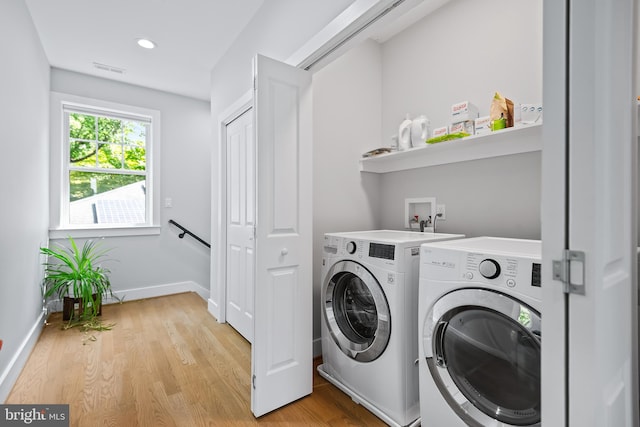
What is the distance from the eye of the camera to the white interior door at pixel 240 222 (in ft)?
8.41

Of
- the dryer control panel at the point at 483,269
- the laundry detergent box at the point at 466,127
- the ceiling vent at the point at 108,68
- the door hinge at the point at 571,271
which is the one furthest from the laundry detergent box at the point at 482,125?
the ceiling vent at the point at 108,68

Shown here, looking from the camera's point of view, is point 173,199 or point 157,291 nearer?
point 157,291

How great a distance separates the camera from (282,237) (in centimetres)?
171

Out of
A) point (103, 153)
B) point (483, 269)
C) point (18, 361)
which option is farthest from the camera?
point (103, 153)

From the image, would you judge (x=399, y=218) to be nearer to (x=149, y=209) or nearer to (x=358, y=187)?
(x=358, y=187)

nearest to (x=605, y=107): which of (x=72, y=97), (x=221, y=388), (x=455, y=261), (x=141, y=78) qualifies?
(x=455, y=261)

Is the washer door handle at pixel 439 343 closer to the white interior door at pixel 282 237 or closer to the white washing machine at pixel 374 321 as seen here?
the white washing machine at pixel 374 321

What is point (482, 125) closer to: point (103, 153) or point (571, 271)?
point (571, 271)

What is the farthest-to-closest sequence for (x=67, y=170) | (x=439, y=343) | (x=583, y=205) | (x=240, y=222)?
(x=67, y=170) < (x=240, y=222) < (x=439, y=343) < (x=583, y=205)

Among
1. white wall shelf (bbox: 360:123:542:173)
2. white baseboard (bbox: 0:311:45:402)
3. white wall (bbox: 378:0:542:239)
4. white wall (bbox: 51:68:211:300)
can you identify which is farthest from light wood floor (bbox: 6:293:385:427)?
white wall shelf (bbox: 360:123:542:173)

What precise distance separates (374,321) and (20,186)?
2.55m

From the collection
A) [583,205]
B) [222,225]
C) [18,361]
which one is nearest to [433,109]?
[583,205]

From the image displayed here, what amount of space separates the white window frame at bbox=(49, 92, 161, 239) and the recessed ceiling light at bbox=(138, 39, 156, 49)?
1044mm

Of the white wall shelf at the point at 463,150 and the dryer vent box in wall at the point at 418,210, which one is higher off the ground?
the white wall shelf at the point at 463,150
